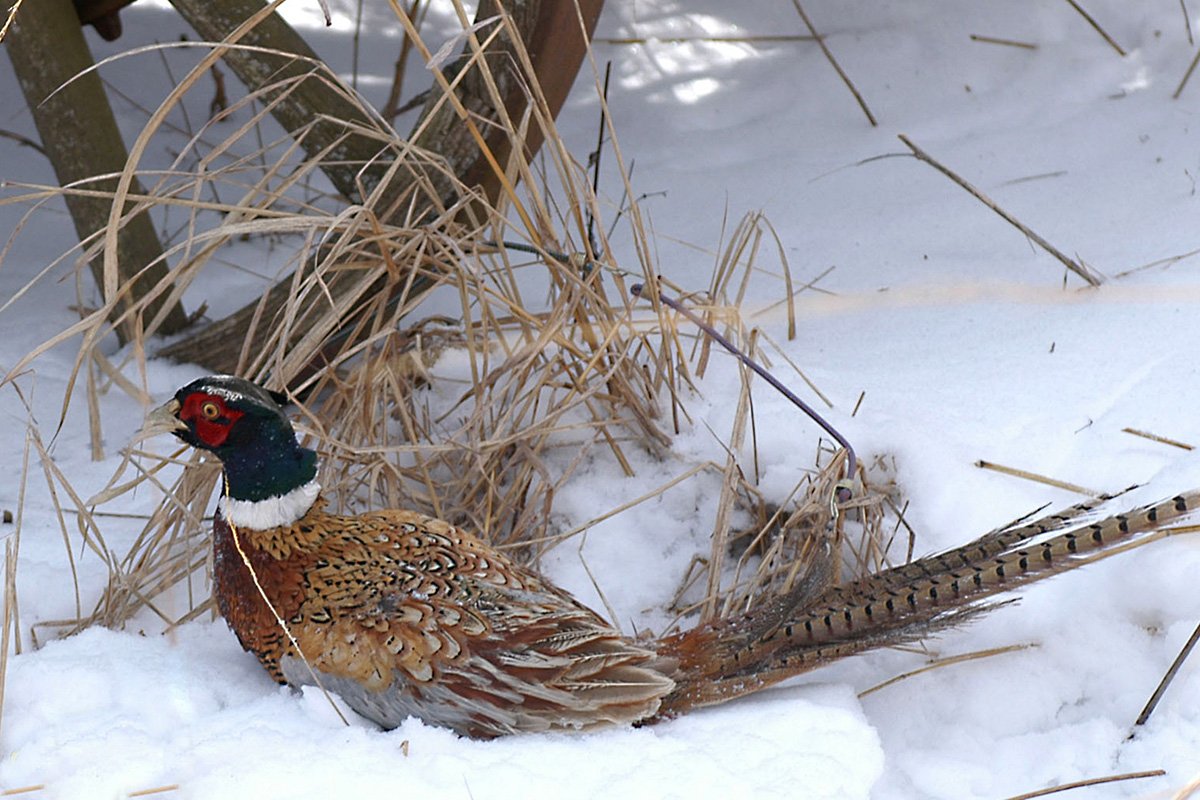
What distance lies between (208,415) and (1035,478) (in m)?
1.48

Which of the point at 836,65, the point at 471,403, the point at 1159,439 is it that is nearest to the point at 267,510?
the point at 471,403

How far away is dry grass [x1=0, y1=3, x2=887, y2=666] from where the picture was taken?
2400 millimetres

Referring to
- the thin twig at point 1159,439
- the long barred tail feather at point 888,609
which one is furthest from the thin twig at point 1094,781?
the thin twig at point 1159,439

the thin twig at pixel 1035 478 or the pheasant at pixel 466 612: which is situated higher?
the pheasant at pixel 466 612

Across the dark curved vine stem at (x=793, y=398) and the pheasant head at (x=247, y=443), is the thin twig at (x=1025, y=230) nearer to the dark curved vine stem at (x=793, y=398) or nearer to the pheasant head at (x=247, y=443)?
the dark curved vine stem at (x=793, y=398)

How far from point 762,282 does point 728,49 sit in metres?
1.35

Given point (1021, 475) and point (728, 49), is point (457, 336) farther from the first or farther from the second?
point (728, 49)

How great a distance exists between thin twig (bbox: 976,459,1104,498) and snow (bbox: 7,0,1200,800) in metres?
0.02

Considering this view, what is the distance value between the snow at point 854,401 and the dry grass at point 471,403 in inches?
3.1

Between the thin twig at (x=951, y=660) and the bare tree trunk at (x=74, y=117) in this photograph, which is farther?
the bare tree trunk at (x=74, y=117)

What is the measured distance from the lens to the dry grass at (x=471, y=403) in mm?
2400

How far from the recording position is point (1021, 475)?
2469 millimetres

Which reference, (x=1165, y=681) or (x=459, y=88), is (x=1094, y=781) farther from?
(x=459, y=88)

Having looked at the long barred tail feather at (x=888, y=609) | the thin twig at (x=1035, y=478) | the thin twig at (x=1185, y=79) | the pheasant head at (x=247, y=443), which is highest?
the pheasant head at (x=247, y=443)
